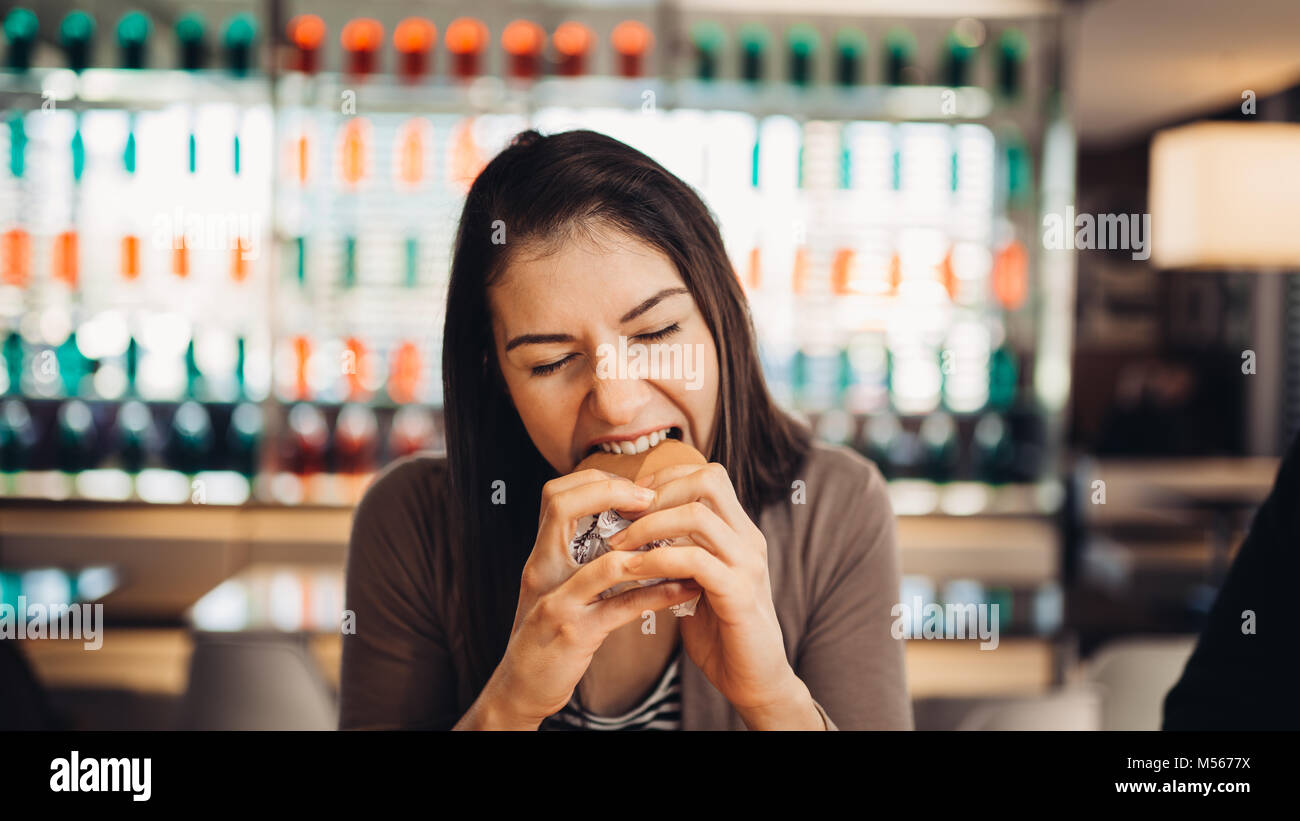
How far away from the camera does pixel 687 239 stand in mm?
572

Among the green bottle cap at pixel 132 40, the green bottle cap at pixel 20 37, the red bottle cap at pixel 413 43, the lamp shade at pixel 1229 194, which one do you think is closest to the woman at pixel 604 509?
the lamp shade at pixel 1229 194

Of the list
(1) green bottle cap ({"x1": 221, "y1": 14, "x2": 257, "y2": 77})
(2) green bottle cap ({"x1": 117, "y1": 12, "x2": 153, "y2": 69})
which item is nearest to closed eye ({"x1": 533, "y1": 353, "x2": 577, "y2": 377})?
(1) green bottle cap ({"x1": 221, "y1": 14, "x2": 257, "y2": 77})

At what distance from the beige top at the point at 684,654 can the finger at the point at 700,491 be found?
0.14 m

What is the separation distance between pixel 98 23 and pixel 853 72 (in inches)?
84.9

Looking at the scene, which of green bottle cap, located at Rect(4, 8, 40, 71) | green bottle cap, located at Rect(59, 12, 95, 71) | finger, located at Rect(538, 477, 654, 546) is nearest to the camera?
finger, located at Rect(538, 477, 654, 546)

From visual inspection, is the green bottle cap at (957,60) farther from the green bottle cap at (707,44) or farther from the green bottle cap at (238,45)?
the green bottle cap at (238,45)

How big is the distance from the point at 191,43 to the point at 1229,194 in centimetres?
260

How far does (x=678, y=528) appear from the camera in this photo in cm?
50

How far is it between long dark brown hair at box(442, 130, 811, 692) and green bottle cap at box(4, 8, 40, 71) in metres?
2.52

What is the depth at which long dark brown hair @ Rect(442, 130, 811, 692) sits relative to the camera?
0.55 m

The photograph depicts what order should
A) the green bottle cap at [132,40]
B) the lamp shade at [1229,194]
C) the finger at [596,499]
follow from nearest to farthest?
the finger at [596,499]
the lamp shade at [1229,194]
the green bottle cap at [132,40]

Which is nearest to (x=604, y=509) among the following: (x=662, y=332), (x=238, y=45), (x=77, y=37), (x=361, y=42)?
(x=662, y=332)

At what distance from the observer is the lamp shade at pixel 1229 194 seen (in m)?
1.37

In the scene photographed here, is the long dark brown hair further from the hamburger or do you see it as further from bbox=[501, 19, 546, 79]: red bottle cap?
bbox=[501, 19, 546, 79]: red bottle cap
